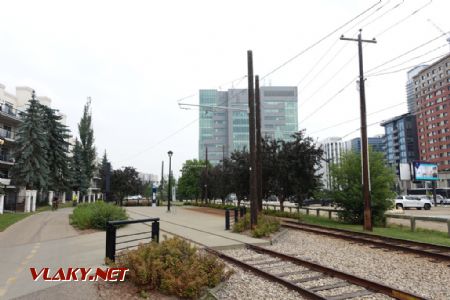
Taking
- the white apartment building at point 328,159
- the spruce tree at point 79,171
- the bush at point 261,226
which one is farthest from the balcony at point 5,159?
the bush at point 261,226

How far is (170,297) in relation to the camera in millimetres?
6250

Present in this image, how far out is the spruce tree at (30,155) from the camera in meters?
37.5

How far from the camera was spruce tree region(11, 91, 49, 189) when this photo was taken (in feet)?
123

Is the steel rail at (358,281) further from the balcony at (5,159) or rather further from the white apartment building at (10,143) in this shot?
the balcony at (5,159)

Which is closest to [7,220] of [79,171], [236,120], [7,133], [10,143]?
[7,133]

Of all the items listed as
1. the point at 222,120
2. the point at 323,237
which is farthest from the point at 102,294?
the point at 222,120

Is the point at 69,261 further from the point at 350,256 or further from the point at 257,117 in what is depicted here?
the point at 257,117

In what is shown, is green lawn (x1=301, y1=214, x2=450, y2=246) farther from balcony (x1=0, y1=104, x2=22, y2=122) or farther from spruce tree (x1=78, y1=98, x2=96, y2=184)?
spruce tree (x1=78, y1=98, x2=96, y2=184)

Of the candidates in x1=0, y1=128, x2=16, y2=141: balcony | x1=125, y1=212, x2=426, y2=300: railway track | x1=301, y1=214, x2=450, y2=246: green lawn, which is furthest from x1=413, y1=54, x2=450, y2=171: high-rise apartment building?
x1=125, y1=212, x2=426, y2=300: railway track

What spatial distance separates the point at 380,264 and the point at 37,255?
32.4 feet

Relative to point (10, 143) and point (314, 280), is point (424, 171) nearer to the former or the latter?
point (314, 280)

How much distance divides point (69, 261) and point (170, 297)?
4.27m

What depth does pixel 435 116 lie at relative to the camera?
121 meters

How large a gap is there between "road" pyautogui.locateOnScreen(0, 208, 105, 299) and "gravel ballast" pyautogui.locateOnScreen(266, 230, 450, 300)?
6.42 metres
